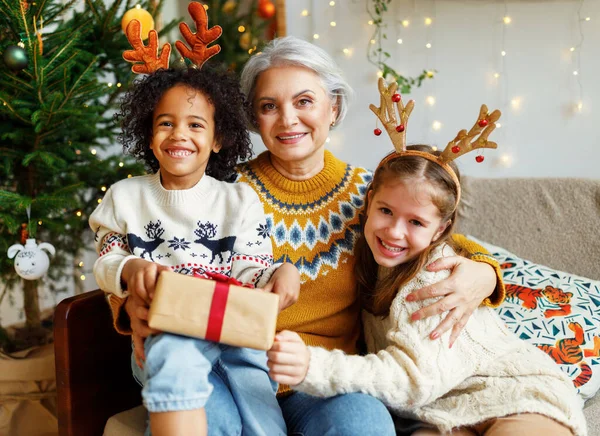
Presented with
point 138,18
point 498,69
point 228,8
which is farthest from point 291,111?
point 228,8

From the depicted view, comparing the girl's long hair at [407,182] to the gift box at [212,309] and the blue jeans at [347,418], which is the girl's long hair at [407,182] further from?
the gift box at [212,309]

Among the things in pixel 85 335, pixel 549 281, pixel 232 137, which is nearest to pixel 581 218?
pixel 549 281

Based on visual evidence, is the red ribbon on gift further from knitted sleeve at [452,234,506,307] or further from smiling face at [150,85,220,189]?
knitted sleeve at [452,234,506,307]

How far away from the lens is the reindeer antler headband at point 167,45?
48.6 inches

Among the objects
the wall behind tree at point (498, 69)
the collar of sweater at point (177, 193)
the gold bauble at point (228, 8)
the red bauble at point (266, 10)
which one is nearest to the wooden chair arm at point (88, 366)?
the collar of sweater at point (177, 193)

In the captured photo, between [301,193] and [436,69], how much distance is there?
963 millimetres

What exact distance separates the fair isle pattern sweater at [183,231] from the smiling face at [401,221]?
0.85ft

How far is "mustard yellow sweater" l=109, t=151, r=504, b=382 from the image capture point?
4.57 ft

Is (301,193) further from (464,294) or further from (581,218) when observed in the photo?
(581,218)

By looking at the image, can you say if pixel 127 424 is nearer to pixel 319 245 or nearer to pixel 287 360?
pixel 287 360

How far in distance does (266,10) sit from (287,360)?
207 centimetres

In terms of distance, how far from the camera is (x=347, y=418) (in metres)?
1.05

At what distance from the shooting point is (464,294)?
1.22 m

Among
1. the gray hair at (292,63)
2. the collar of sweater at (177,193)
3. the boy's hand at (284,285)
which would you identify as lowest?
the boy's hand at (284,285)
